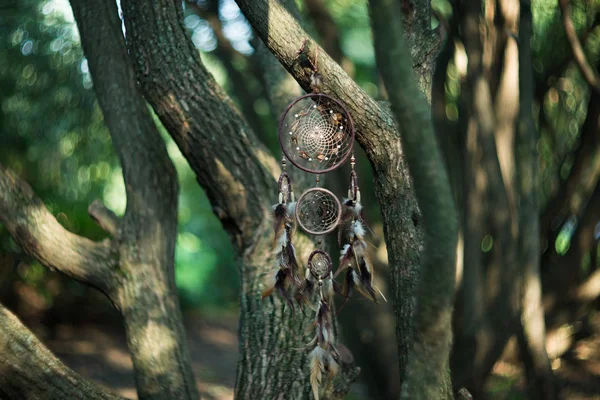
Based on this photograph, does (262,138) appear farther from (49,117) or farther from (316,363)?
(316,363)

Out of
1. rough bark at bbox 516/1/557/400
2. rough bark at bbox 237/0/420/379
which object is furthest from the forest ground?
rough bark at bbox 237/0/420/379

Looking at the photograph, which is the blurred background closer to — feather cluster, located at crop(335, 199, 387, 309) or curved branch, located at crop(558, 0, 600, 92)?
curved branch, located at crop(558, 0, 600, 92)

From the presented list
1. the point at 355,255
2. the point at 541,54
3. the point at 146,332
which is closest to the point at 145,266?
the point at 146,332

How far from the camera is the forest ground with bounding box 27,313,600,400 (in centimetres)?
500

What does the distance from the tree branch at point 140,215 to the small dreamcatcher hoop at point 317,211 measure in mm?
1253

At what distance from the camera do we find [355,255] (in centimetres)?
245

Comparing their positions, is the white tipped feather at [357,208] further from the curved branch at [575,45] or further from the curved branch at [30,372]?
the curved branch at [575,45]

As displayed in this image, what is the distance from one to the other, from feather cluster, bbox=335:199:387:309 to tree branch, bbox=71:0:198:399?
1350 millimetres

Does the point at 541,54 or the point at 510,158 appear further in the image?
the point at 541,54

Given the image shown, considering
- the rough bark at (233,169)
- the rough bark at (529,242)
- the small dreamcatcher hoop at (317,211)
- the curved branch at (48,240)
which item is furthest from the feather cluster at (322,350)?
the rough bark at (529,242)

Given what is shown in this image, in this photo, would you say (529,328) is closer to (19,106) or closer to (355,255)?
(355,255)

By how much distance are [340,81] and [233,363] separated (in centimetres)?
619

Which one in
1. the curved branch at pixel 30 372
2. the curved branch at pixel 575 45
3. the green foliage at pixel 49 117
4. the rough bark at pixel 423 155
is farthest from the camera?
the green foliage at pixel 49 117

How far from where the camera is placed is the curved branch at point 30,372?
8.81 feet
